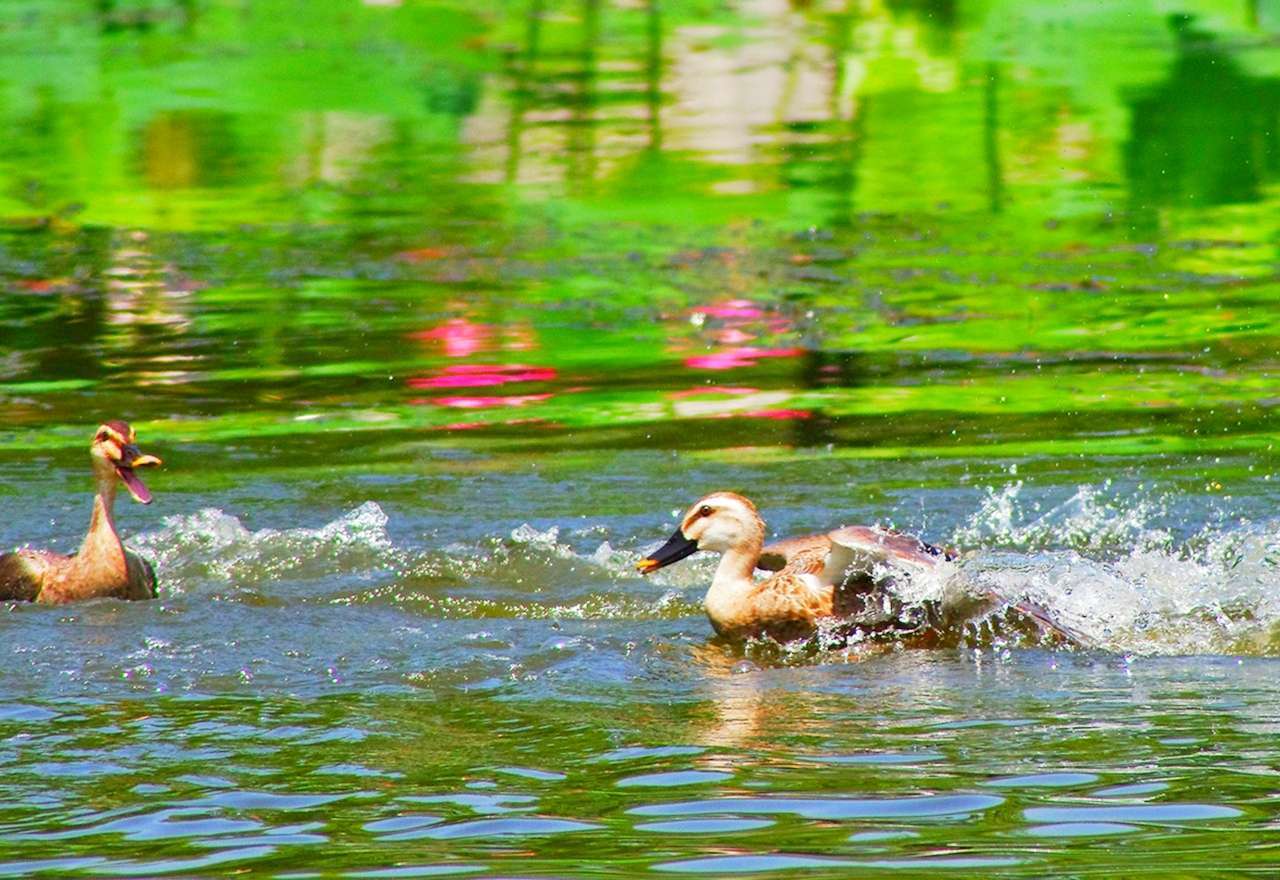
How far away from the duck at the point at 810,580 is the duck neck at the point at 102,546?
6.67 feet

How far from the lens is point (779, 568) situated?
8664mm

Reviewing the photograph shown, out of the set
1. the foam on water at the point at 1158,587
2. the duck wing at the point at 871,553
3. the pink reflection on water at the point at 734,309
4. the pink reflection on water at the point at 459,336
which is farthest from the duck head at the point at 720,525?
the pink reflection on water at the point at 734,309

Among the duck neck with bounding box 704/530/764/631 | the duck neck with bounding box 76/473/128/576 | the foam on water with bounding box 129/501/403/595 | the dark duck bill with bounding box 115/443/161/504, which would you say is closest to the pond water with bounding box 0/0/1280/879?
the foam on water with bounding box 129/501/403/595

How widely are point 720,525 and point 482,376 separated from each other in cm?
450

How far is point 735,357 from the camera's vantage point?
1295 cm

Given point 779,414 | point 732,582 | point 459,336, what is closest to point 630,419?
point 779,414

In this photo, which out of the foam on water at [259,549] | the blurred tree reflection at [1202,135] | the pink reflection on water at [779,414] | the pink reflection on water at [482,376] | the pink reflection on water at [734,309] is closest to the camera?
the foam on water at [259,549]

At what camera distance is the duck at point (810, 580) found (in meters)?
7.95

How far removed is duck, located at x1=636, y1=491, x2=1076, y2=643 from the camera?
26.1ft

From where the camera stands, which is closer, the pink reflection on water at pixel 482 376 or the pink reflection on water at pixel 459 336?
the pink reflection on water at pixel 482 376

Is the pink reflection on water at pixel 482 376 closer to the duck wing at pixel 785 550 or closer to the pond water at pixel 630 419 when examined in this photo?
the pond water at pixel 630 419

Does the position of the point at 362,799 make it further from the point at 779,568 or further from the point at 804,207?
the point at 804,207

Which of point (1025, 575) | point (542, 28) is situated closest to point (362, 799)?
point (1025, 575)

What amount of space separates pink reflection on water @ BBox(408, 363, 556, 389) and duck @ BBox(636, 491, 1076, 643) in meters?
4.19
